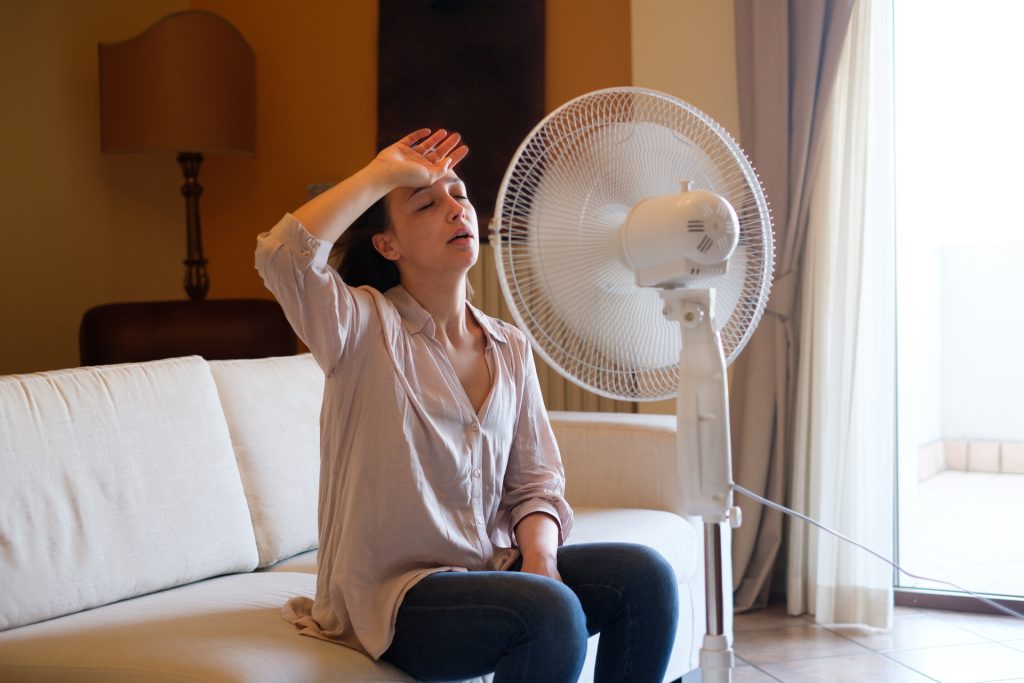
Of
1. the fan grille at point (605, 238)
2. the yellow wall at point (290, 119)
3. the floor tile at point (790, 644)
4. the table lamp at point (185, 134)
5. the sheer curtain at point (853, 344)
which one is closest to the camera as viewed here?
the fan grille at point (605, 238)

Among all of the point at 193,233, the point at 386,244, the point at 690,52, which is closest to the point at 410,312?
the point at 386,244

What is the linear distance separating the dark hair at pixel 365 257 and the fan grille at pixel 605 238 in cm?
20

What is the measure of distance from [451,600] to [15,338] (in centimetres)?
251

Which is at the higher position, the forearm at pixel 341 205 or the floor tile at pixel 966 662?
the forearm at pixel 341 205

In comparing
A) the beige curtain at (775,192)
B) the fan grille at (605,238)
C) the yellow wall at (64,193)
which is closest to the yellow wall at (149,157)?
the yellow wall at (64,193)

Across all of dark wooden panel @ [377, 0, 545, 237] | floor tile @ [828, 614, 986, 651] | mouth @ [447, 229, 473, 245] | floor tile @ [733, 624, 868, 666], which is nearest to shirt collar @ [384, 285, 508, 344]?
mouth @ [447, 229, 473, 245]

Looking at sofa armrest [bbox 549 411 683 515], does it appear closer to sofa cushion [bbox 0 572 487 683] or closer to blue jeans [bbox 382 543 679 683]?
blue jeans [bbox 382 543 679 683]

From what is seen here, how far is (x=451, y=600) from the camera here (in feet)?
4.66

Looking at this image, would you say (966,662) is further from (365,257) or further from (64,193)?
(64,193)

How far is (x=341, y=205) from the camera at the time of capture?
142 cm

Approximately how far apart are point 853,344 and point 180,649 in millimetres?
1911

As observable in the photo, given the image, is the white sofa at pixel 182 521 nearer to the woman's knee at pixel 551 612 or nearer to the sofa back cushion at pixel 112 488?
the sofa back cushion at pixel 112 488

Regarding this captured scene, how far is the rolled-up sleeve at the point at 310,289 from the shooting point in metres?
1.38

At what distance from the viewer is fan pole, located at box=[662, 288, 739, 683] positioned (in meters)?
1.31
